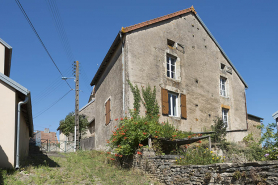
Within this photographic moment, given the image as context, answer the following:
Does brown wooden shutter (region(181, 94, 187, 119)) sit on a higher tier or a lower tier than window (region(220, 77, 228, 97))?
lower

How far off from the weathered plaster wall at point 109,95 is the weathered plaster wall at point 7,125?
5569mm

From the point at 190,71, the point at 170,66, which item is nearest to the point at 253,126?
the point at 190,71

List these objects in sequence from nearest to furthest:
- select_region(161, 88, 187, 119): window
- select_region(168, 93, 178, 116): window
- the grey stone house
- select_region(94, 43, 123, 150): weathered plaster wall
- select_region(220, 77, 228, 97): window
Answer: the grey stone house < select_region(161, 88, 187, 119): window < select_region(94, 43, 123, 150): weathered plaster wall < select_region(168, 93, 178, 116): window < select_region(220, 77, 228, 97): window

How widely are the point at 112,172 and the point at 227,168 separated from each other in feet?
16.1

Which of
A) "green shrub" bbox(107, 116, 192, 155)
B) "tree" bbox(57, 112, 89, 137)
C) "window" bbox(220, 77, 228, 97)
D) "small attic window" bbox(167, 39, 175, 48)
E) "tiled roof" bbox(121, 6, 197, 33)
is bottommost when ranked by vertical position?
"green shrub" bbox(107, 116, 192, 155)

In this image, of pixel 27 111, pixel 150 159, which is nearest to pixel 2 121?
pixel 27 111

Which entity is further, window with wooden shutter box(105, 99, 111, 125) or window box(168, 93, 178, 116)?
window with wooden shutter box(105, 99, 111, 125)

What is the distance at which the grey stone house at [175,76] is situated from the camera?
1367cm

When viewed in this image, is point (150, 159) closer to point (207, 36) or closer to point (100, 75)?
point (100, 75)

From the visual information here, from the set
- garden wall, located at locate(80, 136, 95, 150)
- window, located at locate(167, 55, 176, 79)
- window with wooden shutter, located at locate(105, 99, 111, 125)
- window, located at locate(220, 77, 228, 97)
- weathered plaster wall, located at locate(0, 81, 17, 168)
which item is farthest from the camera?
garden wall, located at locate(80, 136, 95, 150)

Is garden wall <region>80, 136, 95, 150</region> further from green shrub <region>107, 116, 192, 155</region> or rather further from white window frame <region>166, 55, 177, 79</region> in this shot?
green shrub <region>107, 116, 192, 155</region>

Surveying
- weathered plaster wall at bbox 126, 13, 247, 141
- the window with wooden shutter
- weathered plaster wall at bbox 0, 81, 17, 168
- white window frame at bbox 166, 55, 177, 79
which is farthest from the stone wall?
weathered plaster wall at bbox 0, 81, 17, 168

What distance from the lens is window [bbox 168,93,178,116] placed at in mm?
14296

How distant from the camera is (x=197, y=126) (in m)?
15.2
